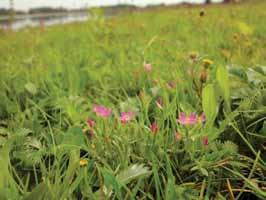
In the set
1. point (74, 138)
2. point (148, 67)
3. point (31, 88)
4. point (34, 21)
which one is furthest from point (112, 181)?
point (34, 21)

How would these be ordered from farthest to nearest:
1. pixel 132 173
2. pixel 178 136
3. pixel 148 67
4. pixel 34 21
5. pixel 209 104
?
pixel 34 21
pixel 148 67
pixel 209 104
pixel 178 136
pixel 132 173

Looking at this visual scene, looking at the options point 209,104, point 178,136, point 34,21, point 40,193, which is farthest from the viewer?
point 34,21

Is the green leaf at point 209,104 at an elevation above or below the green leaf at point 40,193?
above

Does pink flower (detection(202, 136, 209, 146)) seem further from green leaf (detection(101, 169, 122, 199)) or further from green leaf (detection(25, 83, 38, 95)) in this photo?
green leaf (detection(25, 83, 38, 95))

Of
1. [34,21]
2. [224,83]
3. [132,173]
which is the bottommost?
[34,21]

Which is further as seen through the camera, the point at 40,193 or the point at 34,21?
the point at 34,21

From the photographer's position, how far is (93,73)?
182 centimetres

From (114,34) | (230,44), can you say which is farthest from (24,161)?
(114,34)

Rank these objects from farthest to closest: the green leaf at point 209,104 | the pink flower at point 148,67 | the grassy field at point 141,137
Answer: the pink flower at point 148,67
the green leaf at point 209,104
the grassy field at point 141,137

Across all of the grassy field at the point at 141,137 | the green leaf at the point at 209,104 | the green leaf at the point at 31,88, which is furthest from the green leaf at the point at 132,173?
the green leaf at the point at 31,88

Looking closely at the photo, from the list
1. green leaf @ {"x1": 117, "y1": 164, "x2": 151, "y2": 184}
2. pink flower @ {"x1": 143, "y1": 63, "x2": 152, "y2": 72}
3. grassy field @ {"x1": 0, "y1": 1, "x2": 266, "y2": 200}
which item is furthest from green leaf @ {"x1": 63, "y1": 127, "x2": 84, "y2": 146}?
pink flower @ {"x1": 143, "y1": 63, "x2": 152, "y2": 72}

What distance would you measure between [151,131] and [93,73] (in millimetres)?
882

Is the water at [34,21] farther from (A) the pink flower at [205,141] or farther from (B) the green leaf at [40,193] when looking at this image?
(B) the green leaf at [40,193]

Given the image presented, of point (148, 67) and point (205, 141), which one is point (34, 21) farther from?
point (205, 141)
